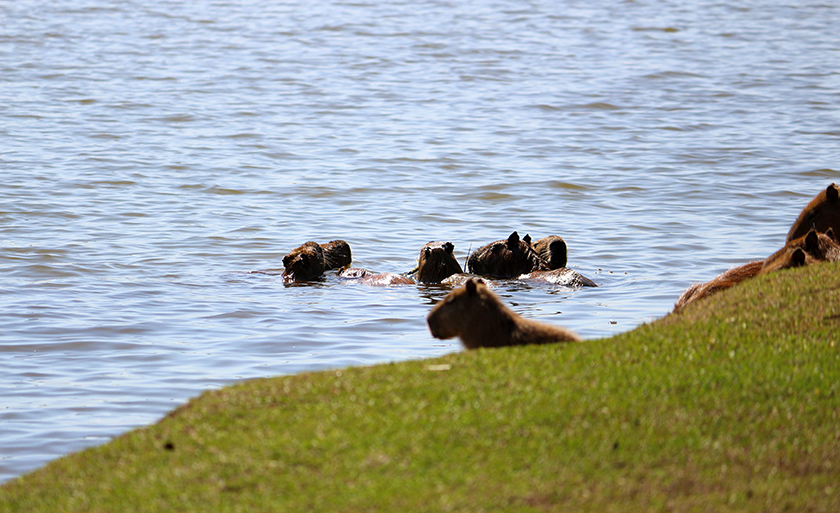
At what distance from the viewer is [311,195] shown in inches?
744

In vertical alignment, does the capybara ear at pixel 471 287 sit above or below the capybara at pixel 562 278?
above

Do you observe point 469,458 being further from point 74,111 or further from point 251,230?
point 74,111

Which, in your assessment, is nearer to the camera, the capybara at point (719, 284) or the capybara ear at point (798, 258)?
the capybara ear at point (798, 258)

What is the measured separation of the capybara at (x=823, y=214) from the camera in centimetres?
925

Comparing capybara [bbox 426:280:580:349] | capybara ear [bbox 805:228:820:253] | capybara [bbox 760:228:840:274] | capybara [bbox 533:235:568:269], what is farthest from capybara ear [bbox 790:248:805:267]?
capybara [bbox 533:235:568:269]

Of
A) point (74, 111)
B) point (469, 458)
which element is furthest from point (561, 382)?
point (74, 111)

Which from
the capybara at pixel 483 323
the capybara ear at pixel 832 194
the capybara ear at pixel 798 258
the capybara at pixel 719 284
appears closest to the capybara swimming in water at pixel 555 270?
the capybara at pixel 719 284

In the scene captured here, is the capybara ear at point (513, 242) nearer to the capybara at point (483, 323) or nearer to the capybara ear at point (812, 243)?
the capybara ear at point (812, 243)

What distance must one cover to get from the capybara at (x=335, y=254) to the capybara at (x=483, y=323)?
666cm

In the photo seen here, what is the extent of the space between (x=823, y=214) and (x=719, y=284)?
154 cm

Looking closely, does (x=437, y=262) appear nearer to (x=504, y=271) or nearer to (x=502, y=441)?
(x=504, y=271)

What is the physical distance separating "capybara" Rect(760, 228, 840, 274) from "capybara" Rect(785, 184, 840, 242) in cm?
69

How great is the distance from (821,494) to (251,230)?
12475mm

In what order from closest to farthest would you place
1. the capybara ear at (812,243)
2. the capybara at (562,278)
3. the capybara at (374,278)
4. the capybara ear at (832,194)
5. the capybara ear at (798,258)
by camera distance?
the capybara ear at (798,258) → the capybara ear at (812,243) → the capybara ear at (832,194) → the capybara at (562,278) → the capybara at (374,278)
